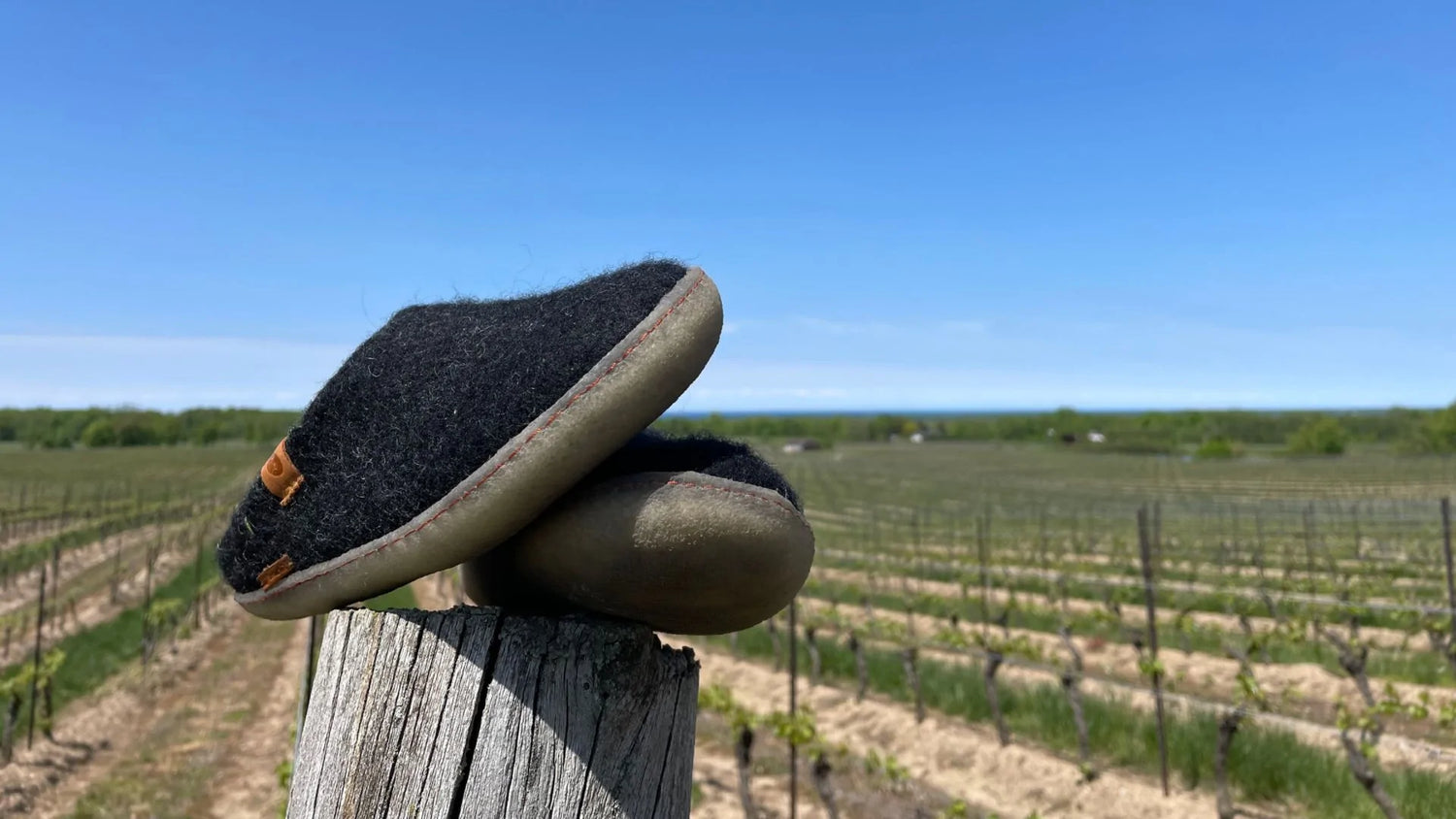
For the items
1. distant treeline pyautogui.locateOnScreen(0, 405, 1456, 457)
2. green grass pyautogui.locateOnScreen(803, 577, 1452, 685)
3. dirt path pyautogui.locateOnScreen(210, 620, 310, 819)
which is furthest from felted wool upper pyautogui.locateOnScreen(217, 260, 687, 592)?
distant treeline pyautogui.locateOnScreen(0, 405, 1456, 457)

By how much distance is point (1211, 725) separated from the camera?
311 inches

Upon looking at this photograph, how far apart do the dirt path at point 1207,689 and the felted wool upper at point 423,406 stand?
728 cm

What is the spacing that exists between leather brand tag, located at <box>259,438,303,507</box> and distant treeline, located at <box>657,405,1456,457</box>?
155ft

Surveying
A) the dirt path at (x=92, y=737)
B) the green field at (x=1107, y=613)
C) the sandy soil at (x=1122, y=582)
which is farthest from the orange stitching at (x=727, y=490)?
the sandy soil at (x=1122, y=582)

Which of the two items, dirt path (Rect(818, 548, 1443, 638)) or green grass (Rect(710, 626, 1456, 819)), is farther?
dirt path (Rect(818, 548, 1443, 638))

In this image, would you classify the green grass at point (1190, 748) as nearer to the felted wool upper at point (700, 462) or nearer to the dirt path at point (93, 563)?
the felted wool upper at point (700, 462)

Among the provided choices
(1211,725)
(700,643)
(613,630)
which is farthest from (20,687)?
(1211,725)

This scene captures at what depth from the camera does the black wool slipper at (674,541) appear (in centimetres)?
120

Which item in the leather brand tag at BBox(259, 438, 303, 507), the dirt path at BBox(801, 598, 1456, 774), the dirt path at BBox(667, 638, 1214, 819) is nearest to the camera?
the leather brand tag at BBox(259, 438, 303, 507)

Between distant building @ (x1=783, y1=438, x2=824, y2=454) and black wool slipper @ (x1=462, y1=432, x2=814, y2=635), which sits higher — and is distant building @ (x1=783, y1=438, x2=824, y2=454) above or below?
below

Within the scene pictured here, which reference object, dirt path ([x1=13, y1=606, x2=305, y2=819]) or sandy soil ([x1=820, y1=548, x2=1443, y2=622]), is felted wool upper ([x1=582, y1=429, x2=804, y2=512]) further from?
sandy soil ([x1=820, y1=548, x2=1443, y2=622])

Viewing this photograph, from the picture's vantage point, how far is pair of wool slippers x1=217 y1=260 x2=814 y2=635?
47.3 inches

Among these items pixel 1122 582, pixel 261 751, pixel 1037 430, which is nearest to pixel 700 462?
pixel 261 751

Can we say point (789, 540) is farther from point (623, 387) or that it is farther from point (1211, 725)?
point (1211, 725)
